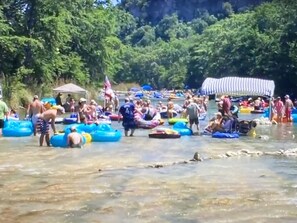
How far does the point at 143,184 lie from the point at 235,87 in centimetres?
1886

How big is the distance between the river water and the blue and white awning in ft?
34.8

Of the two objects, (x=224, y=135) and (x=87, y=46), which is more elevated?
(x=87, y=46)

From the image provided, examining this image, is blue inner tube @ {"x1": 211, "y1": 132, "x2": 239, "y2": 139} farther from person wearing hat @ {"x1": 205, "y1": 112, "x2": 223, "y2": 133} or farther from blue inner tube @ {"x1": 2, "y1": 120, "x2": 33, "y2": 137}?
blue inner tube @ {"x1": 2, "y1": 120, "x2": 33, "y2": 137}

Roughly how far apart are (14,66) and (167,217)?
126 feet

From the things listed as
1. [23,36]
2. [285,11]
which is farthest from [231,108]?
[285,11]

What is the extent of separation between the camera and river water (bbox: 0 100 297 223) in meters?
9.52

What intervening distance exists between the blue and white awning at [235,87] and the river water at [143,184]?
34.8 ft

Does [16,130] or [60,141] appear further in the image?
[16,130]

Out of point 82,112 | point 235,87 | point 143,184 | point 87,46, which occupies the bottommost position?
point 143,184

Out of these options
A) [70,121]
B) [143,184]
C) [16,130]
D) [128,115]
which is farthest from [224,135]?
[143,184]

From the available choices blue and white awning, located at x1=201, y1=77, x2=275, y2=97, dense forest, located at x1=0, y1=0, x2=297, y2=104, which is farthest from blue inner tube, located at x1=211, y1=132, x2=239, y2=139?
dense forest, located at x1=0, y1=0, x2=297, y2=104

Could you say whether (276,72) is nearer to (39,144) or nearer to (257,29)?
(257,29)

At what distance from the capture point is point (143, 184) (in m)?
12.3

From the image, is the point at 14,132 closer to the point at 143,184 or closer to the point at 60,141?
the point at 60,141
